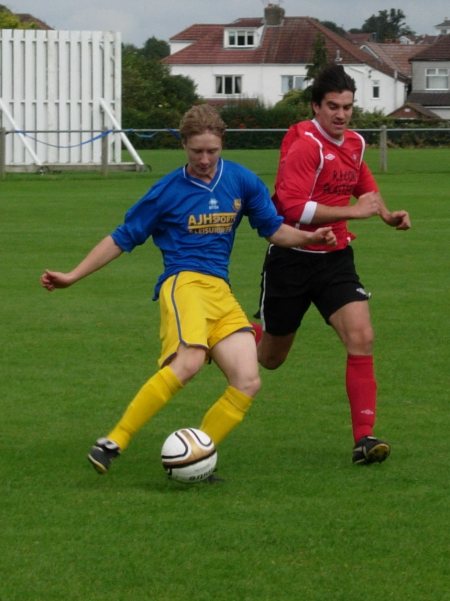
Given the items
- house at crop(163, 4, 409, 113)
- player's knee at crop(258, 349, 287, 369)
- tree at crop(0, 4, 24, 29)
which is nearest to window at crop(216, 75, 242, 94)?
house at crop(163, 4, 409, 113)

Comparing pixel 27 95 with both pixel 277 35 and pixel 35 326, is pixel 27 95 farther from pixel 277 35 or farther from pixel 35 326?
pixel 277 35

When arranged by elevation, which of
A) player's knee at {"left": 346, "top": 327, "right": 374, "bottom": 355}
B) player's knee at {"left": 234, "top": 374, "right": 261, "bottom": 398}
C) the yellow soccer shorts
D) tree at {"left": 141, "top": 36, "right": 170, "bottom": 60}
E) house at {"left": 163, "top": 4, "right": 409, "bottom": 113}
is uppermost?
tree at {"left": 141, "top": 36, "right": 170, "bottom": 60}

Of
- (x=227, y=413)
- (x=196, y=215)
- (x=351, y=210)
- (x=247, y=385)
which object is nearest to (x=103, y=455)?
(x=227, y=413)

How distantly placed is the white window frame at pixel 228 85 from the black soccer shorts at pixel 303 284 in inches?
4314

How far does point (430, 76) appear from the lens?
385ft

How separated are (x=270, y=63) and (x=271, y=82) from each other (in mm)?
1475

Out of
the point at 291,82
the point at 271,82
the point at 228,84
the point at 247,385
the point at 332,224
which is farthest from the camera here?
the point at 228,84

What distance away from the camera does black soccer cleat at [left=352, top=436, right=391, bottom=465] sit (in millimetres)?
7316

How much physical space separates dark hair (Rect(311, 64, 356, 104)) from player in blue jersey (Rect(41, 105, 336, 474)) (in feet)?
2.17

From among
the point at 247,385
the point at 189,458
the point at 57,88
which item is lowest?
the point at 189,458

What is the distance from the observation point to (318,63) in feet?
→ 291

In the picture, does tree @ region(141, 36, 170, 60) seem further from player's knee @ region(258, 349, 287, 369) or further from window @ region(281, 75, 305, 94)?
player's knee @ region(258, 349, 287, 369)

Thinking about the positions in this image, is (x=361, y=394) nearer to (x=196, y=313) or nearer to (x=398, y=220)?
(x=398, y=220)

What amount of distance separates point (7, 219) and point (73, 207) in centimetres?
255
